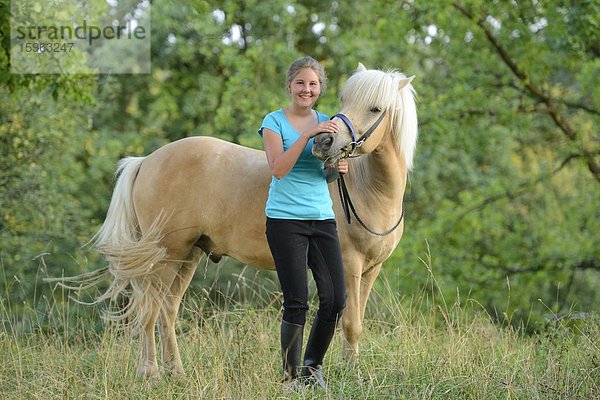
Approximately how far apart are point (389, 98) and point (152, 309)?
2.06 meters

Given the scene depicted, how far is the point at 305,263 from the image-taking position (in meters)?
3.85

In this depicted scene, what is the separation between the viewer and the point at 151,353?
4836mm

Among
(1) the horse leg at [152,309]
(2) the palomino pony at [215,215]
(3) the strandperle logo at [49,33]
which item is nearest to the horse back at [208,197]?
(2) the palomino pony at [215,215]

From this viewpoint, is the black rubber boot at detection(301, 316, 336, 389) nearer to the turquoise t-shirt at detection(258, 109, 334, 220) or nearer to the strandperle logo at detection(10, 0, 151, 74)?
the turquoise t-shirt at detection(258, 109, 334, 220)

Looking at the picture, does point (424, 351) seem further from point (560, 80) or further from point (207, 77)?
point (207, 77)

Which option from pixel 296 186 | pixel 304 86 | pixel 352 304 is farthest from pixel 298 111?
pixel 352 304

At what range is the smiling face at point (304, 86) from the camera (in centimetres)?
378

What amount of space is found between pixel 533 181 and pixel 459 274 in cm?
180

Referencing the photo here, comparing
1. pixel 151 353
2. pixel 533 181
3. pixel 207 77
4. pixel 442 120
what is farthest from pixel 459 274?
pixel 151 353

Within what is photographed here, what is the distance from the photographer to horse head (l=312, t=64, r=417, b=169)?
3811 millimetres

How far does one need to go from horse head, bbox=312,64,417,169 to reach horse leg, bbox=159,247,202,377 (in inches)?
67.2

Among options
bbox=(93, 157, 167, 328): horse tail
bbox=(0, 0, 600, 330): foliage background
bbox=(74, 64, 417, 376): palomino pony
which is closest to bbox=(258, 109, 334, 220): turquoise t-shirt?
bbox=(74, 64, 417, 376): palomino pony

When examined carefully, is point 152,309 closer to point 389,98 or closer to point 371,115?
point 371,115

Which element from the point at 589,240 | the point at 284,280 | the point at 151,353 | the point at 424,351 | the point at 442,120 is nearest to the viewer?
the point at 284,280
